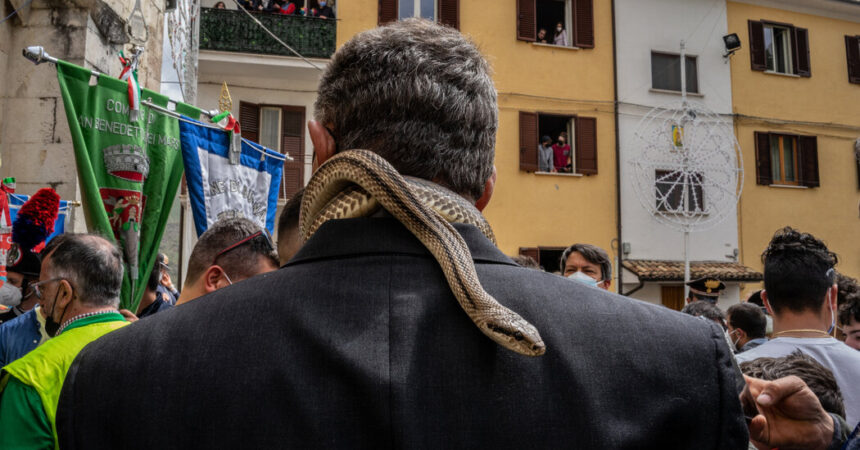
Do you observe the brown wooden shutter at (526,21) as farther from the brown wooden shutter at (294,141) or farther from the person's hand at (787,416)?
the person's hand at (787,416)

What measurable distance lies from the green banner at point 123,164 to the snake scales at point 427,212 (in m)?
3.09

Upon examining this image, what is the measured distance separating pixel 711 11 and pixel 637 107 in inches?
154

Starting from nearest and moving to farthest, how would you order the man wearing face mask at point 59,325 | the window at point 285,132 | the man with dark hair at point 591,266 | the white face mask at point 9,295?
the man wearing face mask at point 59,325 < the white face mask at point 9,295 < the man with dark hair at point 591,266 < the window at point 285,132

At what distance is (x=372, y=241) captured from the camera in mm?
1134

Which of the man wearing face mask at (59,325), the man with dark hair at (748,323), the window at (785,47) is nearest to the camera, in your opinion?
the man wearing face mask at (59,325)

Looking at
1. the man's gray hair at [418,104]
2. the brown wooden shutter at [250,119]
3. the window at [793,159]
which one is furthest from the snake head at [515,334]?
the window at [793,159]

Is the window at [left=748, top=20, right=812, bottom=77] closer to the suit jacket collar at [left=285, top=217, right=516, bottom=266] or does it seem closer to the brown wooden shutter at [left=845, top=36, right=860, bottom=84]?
the brown wooden shutter at [left=845, top=36, right=860, bottom=84]

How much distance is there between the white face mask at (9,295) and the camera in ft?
14.9

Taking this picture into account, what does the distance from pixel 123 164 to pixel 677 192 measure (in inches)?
678

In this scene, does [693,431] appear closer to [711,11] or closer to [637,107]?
[637,107]

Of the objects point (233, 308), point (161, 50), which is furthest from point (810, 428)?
point (161, 50)

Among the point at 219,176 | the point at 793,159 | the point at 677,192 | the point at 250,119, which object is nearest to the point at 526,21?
the point at 677,192

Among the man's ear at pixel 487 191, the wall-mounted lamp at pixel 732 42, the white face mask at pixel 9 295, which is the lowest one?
the white face mask at pixel 9 295

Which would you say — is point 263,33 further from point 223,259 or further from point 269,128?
point 223,259
